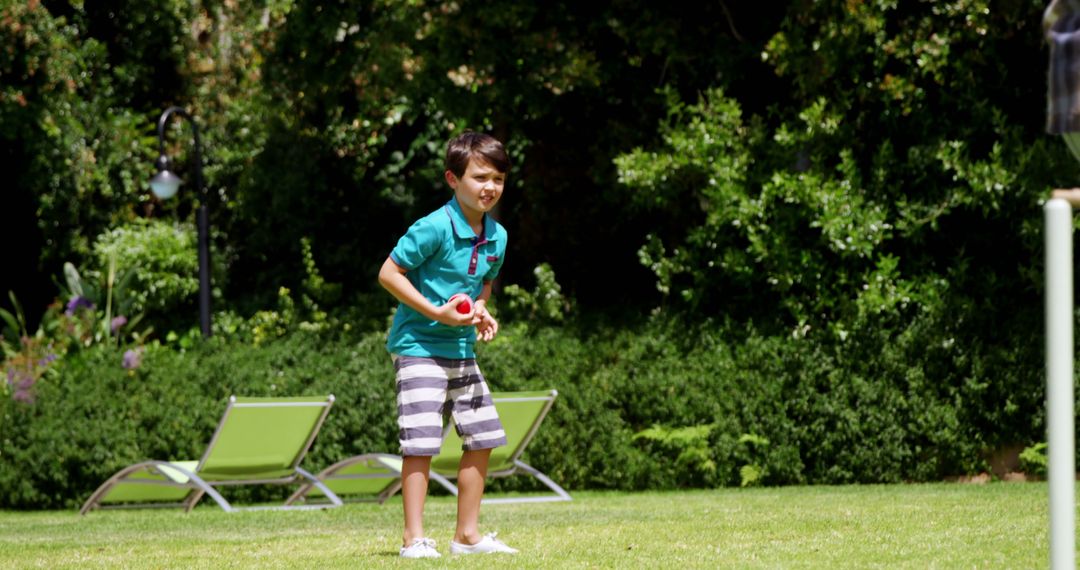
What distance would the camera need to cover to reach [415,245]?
19.5 feet

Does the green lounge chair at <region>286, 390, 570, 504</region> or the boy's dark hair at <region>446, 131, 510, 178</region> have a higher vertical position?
the boy's dark hair at <region>446, 131, 510, 178</region>

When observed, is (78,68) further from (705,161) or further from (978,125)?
(978,125)

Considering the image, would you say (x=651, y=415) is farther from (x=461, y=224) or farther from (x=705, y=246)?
(x=461, y=224)

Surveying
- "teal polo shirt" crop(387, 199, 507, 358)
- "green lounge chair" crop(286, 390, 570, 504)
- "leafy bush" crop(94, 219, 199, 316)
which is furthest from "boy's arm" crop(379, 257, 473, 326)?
"leafy bush" crop(94, 219, 199, 316)

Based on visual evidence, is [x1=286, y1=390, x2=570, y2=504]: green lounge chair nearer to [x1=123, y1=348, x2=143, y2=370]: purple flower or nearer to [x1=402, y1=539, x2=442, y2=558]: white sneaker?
[x1=123, y1=348, x2=143, y2=370]: purple flower

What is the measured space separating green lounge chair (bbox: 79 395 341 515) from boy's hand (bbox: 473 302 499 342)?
12.8 ft

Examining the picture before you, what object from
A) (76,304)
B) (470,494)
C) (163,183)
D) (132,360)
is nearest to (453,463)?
(132,360)

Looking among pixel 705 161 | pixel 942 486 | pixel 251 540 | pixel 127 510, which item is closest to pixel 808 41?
pixel 705 161

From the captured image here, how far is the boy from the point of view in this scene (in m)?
5.91

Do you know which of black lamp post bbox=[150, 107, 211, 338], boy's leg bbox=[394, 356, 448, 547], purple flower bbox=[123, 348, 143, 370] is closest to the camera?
boy's leg bbox=[394, 356, 448, 547]

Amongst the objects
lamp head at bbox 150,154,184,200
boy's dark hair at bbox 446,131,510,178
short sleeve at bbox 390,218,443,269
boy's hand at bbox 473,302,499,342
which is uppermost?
lamp head at bbox 150,154,184,200

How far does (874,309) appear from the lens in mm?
12312

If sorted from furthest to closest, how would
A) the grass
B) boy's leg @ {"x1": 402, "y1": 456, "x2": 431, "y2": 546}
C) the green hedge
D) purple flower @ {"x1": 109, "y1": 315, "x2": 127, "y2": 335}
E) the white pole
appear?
purple flower @ {"x1": 109, "y1": 315, "x2": 127, "y2": 335}
the green hedge
boy's leg @ {"x1": 402, "y1": 456, "x2": 431, "y2": 546}
the grass
the white pole

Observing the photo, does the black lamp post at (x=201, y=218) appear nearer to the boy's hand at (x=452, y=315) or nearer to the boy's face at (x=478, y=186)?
the boy's face at (x=478, y=186)
